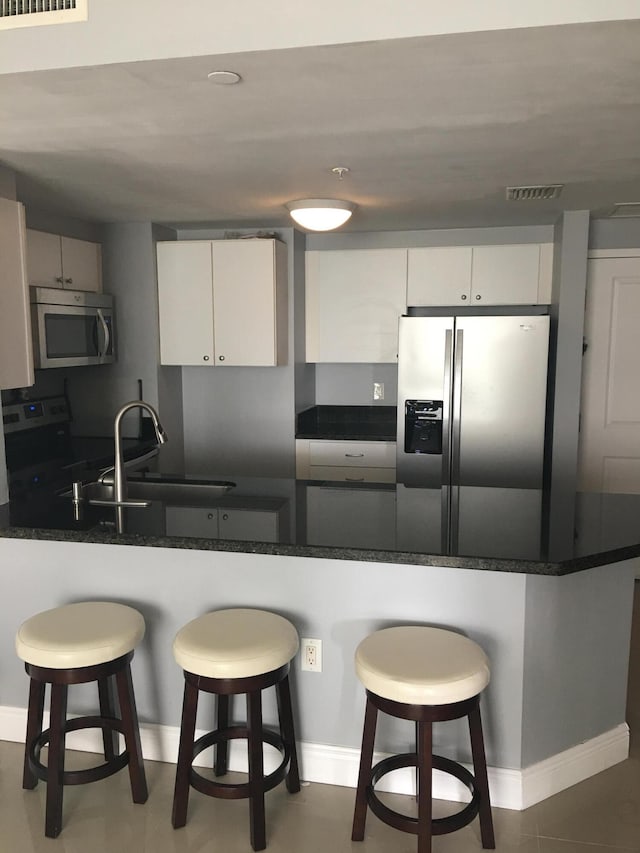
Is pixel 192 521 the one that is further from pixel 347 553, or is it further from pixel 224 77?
pixel 224 77

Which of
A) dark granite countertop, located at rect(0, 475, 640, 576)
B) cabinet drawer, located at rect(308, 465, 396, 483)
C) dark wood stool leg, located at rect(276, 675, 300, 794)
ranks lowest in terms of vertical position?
dark wood stool leg, located at rect(276, 675, 300, 794)

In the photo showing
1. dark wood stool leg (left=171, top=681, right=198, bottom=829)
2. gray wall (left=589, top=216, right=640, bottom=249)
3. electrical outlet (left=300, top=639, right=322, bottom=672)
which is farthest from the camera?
gray wall (left=589, top=216, right=640, bottom=249)

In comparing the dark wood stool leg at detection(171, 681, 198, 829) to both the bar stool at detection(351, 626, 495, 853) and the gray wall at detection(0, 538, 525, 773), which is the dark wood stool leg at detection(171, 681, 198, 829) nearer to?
the gray wall at detection(0, 538, 525, 773)

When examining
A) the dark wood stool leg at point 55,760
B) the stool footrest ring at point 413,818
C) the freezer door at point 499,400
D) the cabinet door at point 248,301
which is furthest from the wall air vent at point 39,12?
the freezer door at point 499,400

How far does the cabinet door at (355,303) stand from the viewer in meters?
4.38

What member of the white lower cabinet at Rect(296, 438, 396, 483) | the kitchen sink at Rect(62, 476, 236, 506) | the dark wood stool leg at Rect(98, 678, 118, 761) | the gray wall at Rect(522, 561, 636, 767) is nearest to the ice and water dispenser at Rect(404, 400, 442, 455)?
the white lower cabinet at Rect(296, 438, 396, 483)

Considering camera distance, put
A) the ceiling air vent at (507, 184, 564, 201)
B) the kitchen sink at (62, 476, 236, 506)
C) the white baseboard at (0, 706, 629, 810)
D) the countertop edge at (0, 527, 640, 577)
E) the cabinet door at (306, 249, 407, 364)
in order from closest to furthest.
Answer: the countertop edge at (0, 527, 640, 577), the white baseboard at (0, 706, 629, 810), the kitchen sink at (62, 476, 236, 506), the ceiling air vent at (507, 184, 564, 201), the cabinet door at (306, 249, 407, 364)

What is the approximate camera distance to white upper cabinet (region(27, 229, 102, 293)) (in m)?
3.53

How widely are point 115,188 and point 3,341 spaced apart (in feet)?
3.06

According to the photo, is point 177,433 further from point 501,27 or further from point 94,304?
point 501,27

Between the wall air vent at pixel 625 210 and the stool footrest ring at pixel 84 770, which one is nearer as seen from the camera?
the stool footrest ring at pixel 84 770

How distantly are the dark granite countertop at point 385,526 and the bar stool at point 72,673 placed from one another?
265mm

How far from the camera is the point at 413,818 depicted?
1.92 meters

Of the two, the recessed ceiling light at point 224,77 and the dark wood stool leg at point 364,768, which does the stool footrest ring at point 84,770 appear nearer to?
the dark wood stool leg at point 364,768
